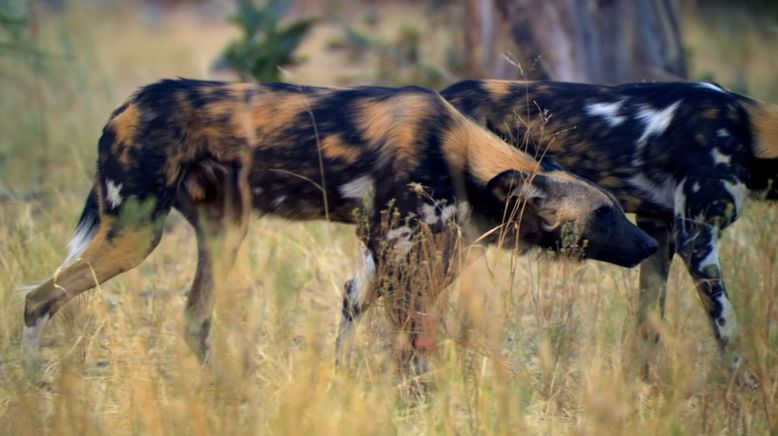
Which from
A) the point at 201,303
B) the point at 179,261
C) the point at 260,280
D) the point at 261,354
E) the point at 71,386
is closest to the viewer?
the point at 71,386

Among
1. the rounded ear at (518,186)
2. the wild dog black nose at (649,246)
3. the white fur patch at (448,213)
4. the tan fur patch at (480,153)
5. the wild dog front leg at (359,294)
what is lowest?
the wild dog front leg at (359,294)

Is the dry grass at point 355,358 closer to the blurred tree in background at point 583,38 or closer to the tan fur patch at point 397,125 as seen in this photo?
the tan fur patch at point 397,125

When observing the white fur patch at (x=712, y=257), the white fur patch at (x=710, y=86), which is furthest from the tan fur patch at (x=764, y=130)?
the white fur patch at (x=712, y=257)

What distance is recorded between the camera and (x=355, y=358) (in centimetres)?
352

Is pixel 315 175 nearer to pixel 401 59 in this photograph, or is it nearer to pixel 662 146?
pixel 662 146

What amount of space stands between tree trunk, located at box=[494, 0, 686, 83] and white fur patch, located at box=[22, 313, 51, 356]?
3.33 metres

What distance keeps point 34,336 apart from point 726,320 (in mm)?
2218

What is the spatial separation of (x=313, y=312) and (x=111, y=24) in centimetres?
1004

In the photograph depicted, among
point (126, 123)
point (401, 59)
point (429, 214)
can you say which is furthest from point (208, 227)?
point (401, 59)

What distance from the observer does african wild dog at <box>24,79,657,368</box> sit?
3568 millimetres

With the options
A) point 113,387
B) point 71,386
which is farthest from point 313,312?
point 71,386

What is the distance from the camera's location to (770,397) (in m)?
3.04

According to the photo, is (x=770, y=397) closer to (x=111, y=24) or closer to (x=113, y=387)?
(x=113, y=387)

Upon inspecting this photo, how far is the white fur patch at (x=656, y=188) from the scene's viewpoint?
3.90m
